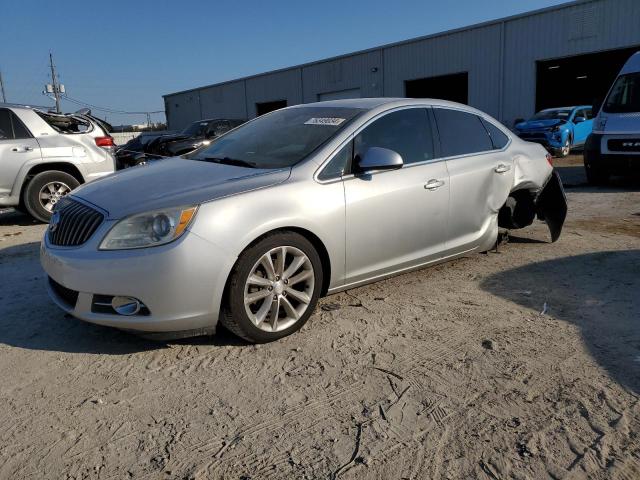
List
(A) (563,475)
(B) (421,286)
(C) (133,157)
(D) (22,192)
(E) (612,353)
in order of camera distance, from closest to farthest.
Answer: (A) (563,475)
(E) (612,353)
(B) (421,286)
(D) (22,192)
(C) (133,157)

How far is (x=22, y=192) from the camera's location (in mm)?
7109

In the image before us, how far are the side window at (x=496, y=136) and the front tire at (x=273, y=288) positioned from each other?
2331 millimetres

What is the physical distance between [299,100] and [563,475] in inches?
1202

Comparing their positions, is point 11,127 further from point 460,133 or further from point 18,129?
point 460,133

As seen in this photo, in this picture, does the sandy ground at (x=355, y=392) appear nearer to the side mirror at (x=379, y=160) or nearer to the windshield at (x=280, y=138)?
the side mirror at (x=379, y=160)

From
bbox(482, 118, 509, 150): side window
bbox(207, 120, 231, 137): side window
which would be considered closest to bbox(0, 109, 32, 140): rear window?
bbox(482, 118, 509, 150): side window

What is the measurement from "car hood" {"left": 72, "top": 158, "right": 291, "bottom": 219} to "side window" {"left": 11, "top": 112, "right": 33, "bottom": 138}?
4.15 m

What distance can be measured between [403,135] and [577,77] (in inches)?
1194

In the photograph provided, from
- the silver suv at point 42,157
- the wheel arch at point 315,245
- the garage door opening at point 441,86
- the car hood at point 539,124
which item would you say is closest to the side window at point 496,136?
the wheel arch at point 315,245

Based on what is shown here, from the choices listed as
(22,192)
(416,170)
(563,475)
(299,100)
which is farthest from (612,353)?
Result: (299,100)

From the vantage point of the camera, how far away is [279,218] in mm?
3170

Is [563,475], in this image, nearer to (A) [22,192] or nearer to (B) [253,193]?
(B) [253,193]

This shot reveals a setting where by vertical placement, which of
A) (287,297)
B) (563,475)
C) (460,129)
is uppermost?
(460,129)

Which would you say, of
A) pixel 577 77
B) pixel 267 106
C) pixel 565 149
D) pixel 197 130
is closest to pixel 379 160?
pixel 197 130
